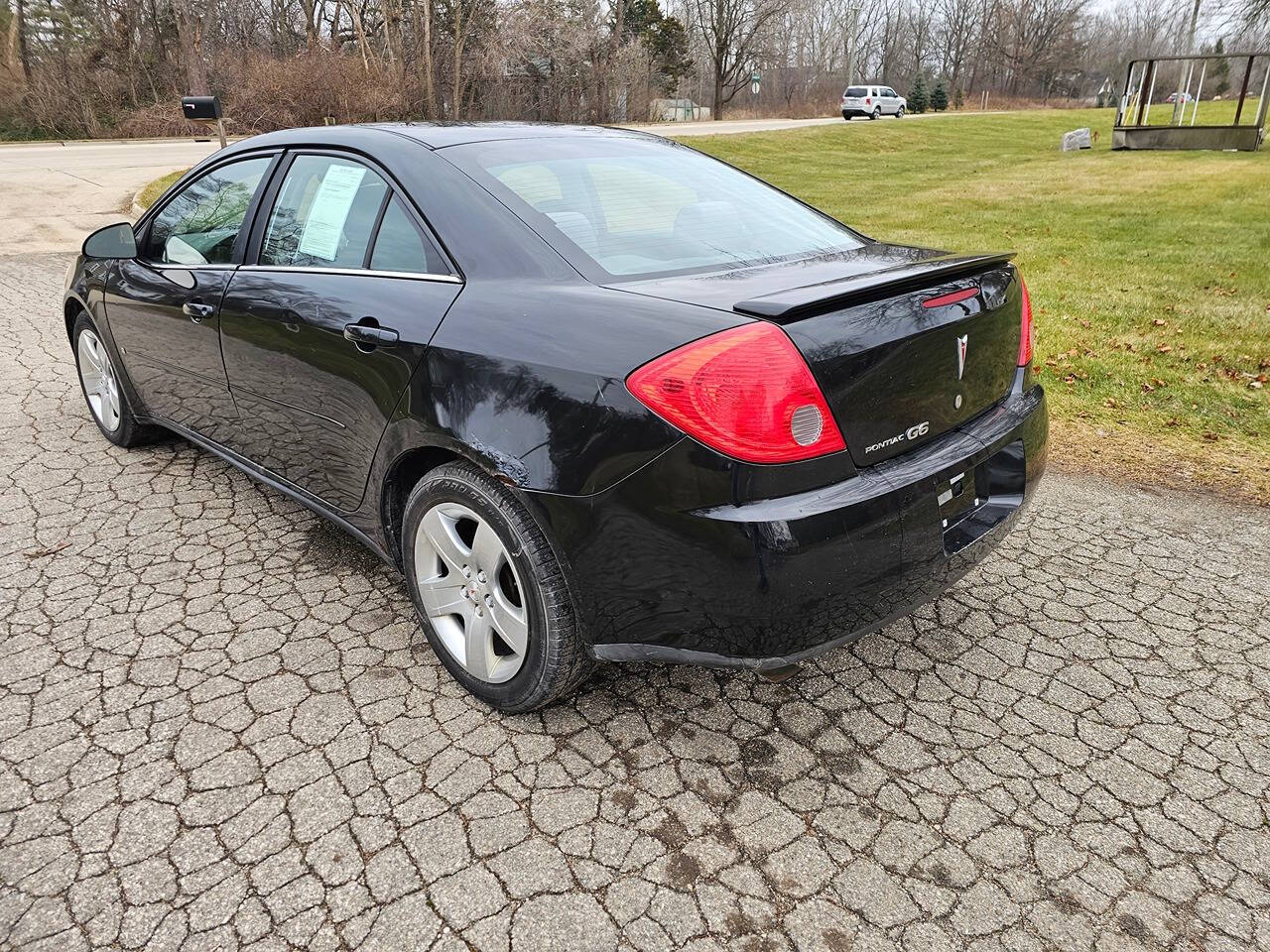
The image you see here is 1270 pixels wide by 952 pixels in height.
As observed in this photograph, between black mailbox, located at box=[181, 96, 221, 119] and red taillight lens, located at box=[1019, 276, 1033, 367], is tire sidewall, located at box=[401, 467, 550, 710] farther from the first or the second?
black mailbox, located at box=[181, 96, 221, 119]

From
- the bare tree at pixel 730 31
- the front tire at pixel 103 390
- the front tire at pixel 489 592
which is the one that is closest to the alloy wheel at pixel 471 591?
the front tire at pixel 489 592

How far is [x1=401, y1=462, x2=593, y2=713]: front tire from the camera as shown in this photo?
2178 mm

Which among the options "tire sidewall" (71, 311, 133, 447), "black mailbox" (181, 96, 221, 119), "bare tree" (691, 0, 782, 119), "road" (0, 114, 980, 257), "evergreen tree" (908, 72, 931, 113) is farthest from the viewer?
"evergreen tree" (908, 72, 931, 113)

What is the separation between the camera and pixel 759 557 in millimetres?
1857

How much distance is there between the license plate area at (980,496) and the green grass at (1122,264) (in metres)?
2.29

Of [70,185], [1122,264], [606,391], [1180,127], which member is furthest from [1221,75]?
[606,391]

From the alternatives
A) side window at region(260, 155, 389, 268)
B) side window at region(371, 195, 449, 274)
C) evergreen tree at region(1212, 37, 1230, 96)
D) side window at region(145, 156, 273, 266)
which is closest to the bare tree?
evergreen tree at region(1212, 37, 1230, 96)

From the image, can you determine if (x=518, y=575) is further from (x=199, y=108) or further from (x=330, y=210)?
(x=199, y=108)

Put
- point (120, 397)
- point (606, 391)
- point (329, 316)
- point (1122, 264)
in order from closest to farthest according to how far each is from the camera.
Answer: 1. point (606, 391)
2. point (329, 316)
3. point (120, 397)
4. point (1122, 264)

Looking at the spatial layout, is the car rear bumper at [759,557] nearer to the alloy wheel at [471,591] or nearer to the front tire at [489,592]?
the front tire at [489,592]

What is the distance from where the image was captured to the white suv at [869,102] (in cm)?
4078

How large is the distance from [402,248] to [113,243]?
1977mm

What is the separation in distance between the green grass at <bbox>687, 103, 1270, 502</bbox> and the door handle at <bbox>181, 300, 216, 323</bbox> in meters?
4.07

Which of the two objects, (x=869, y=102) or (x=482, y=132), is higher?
(x=869, y=102)
